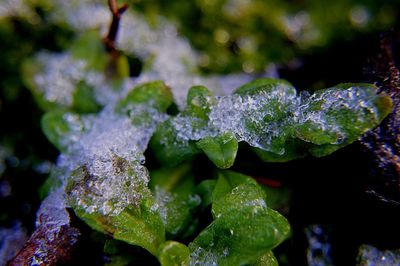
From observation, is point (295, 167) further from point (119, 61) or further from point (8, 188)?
point (8, 188)

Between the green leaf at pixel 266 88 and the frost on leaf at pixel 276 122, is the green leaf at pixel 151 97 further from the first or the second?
the green leaf at pixel 266 88

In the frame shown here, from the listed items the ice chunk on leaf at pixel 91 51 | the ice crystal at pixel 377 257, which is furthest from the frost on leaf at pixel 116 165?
the ice crystal at pixel 377 257

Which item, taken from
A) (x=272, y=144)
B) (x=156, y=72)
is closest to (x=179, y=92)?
(x=156, y=72)

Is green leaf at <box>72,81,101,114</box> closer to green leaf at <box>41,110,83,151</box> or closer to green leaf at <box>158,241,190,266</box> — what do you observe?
green leaf at <box>41,110,83,151</box>

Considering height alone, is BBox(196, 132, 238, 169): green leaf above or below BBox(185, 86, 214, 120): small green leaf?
below

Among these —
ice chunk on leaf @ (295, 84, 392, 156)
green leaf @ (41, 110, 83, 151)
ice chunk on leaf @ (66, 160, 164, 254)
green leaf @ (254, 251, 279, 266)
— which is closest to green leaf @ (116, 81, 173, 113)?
green leaf @ (41, 110, 83, 151)
